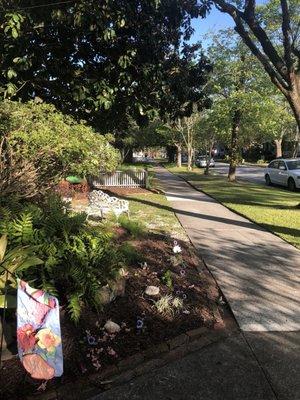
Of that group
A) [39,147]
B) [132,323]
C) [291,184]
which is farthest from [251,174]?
[132,323]

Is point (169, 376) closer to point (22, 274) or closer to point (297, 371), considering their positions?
point (297, 371)

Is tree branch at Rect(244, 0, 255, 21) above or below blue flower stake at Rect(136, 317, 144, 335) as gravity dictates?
above

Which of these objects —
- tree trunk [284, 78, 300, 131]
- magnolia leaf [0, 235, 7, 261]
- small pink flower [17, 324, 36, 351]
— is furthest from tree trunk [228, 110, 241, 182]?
small pink flower [17, 324, 36, 351]

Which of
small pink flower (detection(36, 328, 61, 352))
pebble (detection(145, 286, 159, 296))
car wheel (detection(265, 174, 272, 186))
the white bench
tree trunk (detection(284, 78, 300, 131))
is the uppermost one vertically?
tree trunk (detection(284, 78, 300, 131))

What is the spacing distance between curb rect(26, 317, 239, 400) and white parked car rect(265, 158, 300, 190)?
18.5 m

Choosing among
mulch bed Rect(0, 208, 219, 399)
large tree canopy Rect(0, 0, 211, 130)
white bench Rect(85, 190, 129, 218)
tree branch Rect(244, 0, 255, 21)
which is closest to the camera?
mulch bed Rect(0, 208, 219, 399)

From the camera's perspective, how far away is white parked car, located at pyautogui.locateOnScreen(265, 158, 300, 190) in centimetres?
2236

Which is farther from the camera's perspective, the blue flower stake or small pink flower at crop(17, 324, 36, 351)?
the blue flower stake

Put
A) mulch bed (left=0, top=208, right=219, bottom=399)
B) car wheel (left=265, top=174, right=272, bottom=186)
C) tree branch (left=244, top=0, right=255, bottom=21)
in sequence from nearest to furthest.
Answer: mulch bed (left=0, top=208, right=219, bottom=399) → tree branch (left=244, top=0, right=255, bottom=21) → car wheel (left=265, top=174, right=272, bottom=186)

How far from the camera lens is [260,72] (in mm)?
26109

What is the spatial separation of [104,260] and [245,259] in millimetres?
3427

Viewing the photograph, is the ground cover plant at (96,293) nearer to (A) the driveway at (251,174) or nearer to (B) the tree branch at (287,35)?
(B) the tree branch at (287,35)

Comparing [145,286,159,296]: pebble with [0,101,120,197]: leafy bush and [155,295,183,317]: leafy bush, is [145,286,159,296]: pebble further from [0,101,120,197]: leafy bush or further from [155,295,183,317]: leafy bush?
[0,101,120,197]: leafy bush

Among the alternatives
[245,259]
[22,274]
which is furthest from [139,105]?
[22,274]
